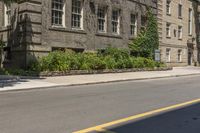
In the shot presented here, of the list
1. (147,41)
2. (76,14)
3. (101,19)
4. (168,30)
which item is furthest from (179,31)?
(76,14)

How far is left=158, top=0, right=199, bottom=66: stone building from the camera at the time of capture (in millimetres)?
39219

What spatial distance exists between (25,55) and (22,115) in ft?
49.4

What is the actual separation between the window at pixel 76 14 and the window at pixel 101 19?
2502mm

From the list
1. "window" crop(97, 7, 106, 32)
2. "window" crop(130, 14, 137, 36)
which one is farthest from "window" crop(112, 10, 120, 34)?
"window" crop(130, 14, 137, 36)

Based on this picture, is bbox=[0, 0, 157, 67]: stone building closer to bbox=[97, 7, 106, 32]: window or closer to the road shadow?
bbox=[97, 7, 106, 32]: window

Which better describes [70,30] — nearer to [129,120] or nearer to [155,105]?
[155,105]

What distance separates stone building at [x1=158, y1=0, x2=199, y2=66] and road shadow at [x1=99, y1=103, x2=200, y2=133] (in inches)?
1179

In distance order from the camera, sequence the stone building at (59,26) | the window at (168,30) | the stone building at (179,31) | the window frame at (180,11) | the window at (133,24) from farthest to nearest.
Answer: the window frame at (180,11)
the window at (168,30)
the stone building at (179,31)
the window at (133,24)
the stone building at (59,26)

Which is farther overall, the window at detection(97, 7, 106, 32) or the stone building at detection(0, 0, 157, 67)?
the window at detection(97, 7, 106, 32)

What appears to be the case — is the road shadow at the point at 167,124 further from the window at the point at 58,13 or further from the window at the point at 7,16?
the window at the point at 7,16

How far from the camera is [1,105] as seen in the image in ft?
33.8

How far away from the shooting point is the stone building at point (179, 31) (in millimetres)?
39219

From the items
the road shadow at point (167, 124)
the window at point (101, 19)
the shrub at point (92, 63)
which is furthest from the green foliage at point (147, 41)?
the road shadow at point (167, 124)

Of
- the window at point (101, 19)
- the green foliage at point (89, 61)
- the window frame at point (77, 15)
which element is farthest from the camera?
the window at point (101, 19)
